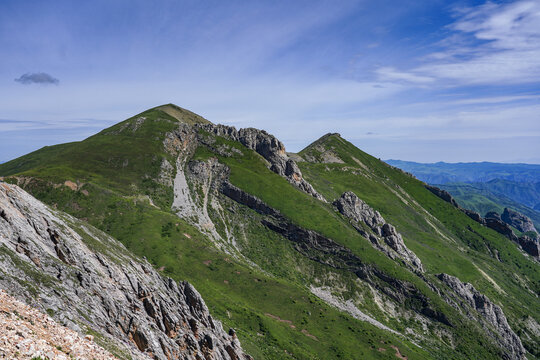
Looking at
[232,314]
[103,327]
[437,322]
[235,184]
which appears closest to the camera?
[103,327]

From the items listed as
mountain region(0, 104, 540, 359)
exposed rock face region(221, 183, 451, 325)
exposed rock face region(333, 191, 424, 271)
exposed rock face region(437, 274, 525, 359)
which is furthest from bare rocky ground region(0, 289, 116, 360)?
exposed rock face region(437, 274, 525, 359)

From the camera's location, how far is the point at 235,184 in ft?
584

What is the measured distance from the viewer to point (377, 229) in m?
189

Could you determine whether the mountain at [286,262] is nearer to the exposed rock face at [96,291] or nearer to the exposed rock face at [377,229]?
the exposed rock face at [377,229]

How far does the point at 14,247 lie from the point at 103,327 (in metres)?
13.7

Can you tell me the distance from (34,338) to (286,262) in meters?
123

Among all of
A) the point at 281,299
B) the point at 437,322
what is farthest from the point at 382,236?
the point at 281,299

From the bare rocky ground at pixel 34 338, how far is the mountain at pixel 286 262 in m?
51.5

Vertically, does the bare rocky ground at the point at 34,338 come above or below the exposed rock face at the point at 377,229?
above

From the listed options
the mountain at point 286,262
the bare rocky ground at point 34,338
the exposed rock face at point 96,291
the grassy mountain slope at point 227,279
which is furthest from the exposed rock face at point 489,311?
the bare rocky ground at point 34,338

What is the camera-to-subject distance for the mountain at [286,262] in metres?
97.4

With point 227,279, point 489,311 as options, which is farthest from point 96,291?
point 489,311

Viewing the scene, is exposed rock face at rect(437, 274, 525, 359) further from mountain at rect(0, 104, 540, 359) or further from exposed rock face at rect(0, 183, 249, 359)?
exposed rock face at rect(0, 183, 249, 359)

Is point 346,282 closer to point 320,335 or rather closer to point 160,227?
point 320,335
